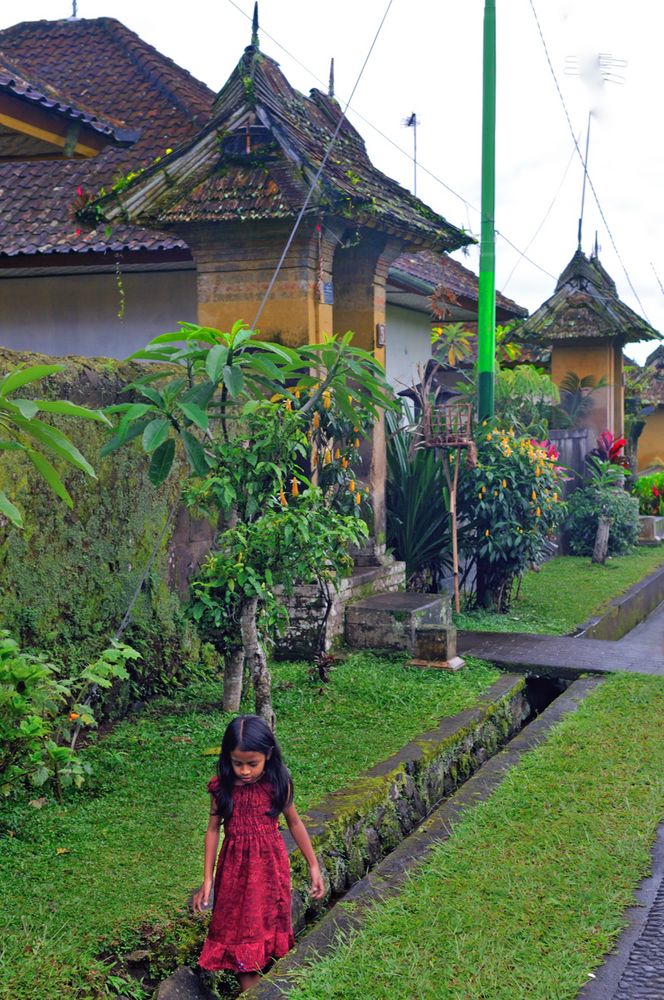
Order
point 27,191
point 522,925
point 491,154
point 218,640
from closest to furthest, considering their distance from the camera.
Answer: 1. point 522,925
2. point 218,640
3. point 491,154
4. point 27,191

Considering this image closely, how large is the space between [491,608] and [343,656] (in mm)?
2990

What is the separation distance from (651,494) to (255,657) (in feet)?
51.5

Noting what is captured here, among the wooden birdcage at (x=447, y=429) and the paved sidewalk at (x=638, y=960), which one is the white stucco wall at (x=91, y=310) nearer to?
the wooden birdcage at (x=447, y=429)

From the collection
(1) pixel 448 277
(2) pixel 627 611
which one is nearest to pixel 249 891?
(2) pixel 627 611

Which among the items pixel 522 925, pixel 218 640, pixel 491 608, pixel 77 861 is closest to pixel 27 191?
pixel 491 608

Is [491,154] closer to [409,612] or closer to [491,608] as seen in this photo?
[491,608]

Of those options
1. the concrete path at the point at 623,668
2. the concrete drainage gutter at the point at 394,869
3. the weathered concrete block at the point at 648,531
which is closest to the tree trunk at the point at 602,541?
the concrete path at the point at 623,668

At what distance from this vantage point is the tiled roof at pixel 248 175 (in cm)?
797

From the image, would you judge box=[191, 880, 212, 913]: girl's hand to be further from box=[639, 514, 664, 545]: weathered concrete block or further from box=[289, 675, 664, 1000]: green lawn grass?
box=[639, 514, 664, 545]: weathered concrete block

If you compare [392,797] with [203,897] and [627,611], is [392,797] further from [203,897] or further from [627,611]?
[627,611]

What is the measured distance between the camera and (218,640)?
657 centimetres

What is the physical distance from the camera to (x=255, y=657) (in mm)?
6043

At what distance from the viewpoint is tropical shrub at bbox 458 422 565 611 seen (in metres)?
10.5

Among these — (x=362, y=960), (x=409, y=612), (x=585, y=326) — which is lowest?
(x=362, y=960)
